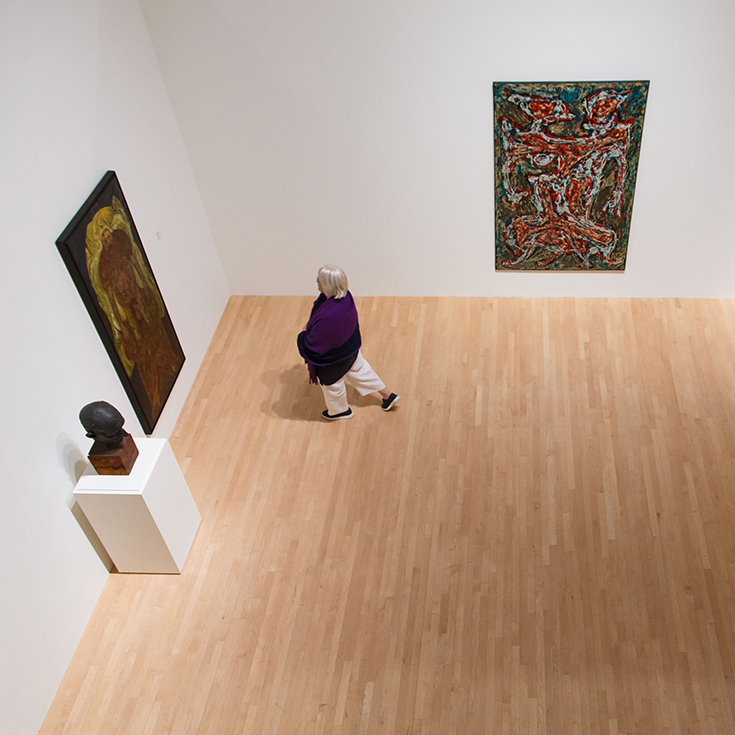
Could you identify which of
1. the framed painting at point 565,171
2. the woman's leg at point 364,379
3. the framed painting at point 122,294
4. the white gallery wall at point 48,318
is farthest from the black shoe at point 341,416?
the framed painting at point 565,171

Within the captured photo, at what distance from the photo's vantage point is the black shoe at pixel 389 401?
595 centimetres

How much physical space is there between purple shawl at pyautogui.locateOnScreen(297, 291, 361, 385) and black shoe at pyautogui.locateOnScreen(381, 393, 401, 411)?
0.48 metres

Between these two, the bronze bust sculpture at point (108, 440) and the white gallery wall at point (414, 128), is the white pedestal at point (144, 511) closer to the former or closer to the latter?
the bronze bust sculpture at point (108, 440)

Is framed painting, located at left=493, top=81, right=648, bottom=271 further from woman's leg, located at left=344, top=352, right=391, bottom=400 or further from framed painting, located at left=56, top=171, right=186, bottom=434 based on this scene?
framed painting, located at left=56, top=171, right=186, bottom=434

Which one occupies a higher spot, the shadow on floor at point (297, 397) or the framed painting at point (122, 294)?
the framed painting at point (122, 294)

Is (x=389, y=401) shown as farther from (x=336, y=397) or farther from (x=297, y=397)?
(x=297, y=397)

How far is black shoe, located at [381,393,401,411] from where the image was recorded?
5.95 m

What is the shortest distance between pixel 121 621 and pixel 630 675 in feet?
10.4

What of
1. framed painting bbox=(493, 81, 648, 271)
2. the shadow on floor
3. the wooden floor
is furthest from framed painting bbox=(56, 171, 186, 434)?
framed painting bbox=(493, 81, 648, 271)

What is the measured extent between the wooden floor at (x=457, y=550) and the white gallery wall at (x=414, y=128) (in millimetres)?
715

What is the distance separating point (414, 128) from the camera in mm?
6141

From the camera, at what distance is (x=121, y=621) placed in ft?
15.7

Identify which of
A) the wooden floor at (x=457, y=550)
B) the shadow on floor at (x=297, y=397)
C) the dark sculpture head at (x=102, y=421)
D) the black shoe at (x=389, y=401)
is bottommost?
the wooden floor at (x=457, y=550)

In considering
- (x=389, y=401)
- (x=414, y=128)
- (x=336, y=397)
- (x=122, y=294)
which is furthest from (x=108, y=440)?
(x=414, y=128)
